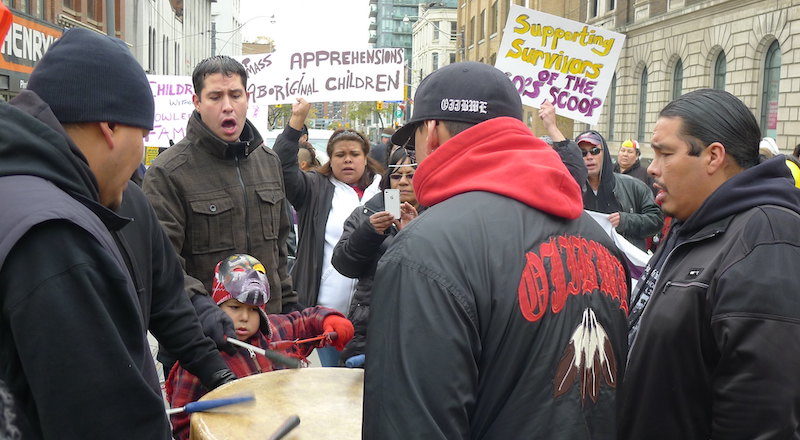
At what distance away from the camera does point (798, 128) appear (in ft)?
64.8

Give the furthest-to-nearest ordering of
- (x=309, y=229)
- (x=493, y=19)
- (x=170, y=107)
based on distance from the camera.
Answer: (x=493, y=19), (x=170, y=107), (x=309, y=229)

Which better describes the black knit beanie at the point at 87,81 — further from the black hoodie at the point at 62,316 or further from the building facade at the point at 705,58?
the building facade at the point at 705,58

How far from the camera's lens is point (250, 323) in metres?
3.66

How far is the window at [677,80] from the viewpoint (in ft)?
89.8

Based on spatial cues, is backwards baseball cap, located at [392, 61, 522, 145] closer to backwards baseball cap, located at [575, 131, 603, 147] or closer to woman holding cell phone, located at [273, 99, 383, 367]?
woman holding cell phone, located at [273, 99, 383, 367]

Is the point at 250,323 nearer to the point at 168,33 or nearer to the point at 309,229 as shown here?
the point at 309,229

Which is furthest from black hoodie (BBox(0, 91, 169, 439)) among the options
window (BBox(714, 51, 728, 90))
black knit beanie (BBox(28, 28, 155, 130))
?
window (BBox(714, 51, 728, 90))

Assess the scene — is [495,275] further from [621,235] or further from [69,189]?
[621,235]

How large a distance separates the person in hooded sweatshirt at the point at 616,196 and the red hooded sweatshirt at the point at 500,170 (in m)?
4.69

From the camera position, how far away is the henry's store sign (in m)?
17.6

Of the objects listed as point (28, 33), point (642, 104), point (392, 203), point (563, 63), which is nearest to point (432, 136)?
point (392, 203)

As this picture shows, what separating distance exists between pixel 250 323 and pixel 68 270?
2052 millimetres

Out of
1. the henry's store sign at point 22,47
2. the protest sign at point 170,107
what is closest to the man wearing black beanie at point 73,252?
the protest sign at point 170,107

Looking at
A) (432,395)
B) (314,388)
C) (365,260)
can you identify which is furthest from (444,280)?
(365,260)
